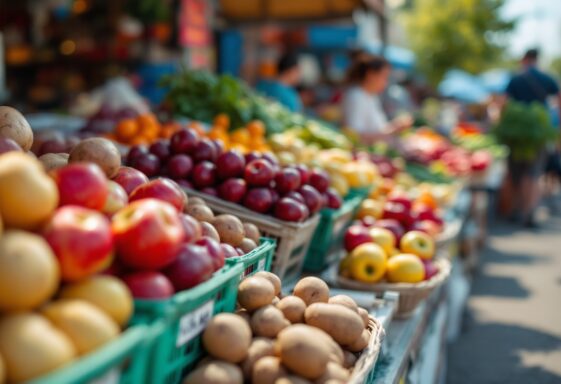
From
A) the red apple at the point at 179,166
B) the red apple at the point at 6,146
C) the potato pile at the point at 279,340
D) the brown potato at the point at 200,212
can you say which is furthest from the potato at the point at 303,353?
the red apple at the point at 179,166

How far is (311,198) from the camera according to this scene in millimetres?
2963

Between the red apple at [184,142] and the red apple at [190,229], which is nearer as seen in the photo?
the red apple at [190,229]

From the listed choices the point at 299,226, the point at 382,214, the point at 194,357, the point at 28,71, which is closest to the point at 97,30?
the point at 28,71

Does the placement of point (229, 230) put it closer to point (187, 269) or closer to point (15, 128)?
point (187, 269)

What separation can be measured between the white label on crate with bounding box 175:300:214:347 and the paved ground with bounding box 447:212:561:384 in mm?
2944

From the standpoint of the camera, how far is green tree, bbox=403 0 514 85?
17.5 m

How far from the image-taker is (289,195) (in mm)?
2865

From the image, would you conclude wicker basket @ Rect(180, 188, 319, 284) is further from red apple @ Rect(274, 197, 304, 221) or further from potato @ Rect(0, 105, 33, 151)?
potato @ Rect(0, 105, 33, 151)

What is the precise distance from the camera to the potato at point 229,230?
2221 mm

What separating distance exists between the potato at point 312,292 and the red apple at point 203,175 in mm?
966

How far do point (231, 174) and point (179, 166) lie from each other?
25 centimetres

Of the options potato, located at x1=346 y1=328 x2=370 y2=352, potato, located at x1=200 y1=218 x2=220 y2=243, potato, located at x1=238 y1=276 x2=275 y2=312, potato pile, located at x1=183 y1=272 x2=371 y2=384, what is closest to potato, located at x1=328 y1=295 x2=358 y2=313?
potato pile, located at x1=183 y1=272 x2=371 y2=384

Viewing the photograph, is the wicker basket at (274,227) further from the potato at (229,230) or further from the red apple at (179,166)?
the potato at (229,230)

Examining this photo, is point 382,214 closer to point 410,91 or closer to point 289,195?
point 289,195
